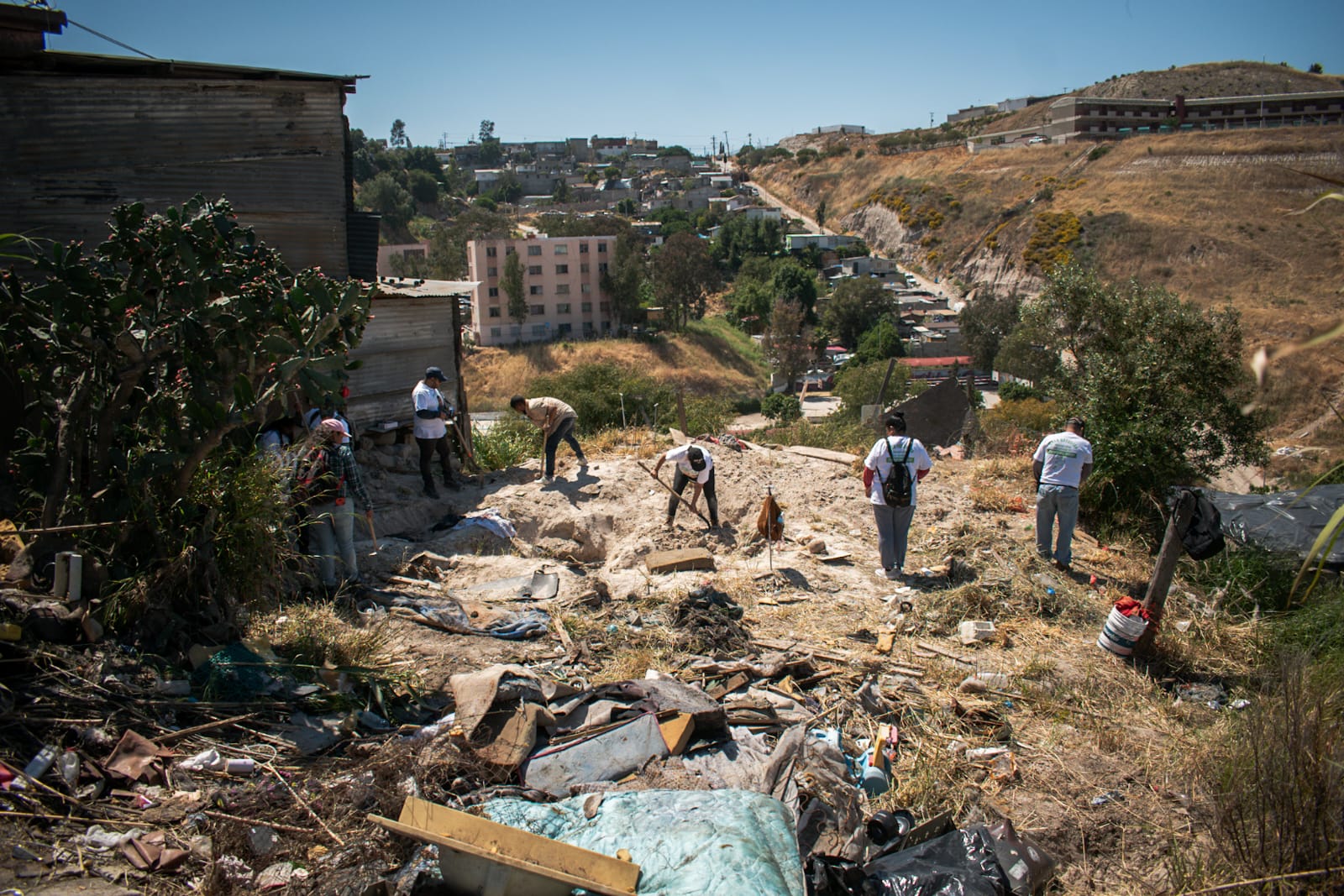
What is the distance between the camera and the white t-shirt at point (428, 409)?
29.4 feet

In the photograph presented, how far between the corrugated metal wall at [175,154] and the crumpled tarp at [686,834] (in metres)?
7.19

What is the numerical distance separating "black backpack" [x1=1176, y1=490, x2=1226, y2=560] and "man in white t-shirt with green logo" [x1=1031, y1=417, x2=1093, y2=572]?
4.40 feet

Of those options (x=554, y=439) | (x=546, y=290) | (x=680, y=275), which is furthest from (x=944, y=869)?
(x=546, y=290)

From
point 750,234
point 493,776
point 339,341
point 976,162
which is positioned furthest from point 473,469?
point 976,162

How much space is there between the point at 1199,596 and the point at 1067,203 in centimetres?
6105

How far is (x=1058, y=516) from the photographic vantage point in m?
7.41

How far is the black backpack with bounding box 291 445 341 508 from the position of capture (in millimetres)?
5965

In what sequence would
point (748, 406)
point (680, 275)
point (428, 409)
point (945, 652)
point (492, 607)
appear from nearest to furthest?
point (945, 652)
point (492, 607)
point (428, 409)
point (748, 406)
point (680, 275)

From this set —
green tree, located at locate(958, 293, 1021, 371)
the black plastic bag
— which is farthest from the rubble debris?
green tree, located at locate(958, 293, 1021, 371)

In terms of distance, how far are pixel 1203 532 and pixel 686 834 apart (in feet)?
15.1

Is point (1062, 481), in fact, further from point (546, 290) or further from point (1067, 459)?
point (546, 290)

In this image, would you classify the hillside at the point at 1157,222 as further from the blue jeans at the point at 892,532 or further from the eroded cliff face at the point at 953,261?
the blue jeans at the point at 892,532

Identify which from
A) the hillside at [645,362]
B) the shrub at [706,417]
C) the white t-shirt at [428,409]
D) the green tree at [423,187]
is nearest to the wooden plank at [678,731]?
the white t-shirt at [428,409]

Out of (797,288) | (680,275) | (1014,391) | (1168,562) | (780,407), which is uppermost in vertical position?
(680,275)
